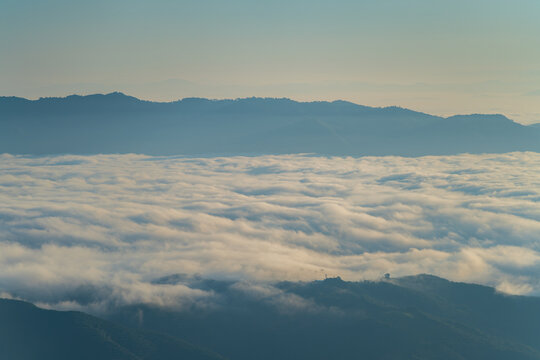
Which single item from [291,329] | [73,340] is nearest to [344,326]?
[291,329]

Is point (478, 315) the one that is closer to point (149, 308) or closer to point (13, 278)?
point (149, 308)

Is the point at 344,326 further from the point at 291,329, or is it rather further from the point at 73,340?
the point at 73,340

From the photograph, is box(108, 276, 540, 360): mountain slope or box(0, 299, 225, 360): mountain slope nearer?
box(0, 299, 225, 360): mountain slope

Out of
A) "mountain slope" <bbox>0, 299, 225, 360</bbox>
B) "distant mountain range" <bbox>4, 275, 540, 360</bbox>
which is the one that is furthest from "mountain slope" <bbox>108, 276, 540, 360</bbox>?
"mountain slope" <bbox>0, 299, 225, 360</bbox>

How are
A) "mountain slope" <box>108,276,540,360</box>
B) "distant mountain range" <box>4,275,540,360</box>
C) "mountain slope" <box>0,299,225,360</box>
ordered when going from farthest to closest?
"mountain slope" <box>108,276,540,360</box> → "distant mountain range" <box>4,275,540,360</box> → "mountain slope" <box>0,299,225,360</box>

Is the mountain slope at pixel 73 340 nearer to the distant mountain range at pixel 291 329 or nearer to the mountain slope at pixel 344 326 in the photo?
the distant mountain range at pixel 291 329

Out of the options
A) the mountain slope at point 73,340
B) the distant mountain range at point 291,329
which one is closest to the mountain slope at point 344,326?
the distant mountain range at point 291,329

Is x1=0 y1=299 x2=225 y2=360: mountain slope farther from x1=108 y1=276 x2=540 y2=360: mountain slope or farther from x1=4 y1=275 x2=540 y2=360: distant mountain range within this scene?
x1=108 y1=276 x2=540 y2=360: mountain slope
